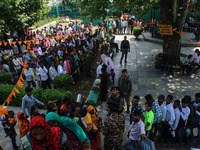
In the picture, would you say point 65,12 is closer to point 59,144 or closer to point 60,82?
point 60,82

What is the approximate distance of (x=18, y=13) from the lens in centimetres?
1416

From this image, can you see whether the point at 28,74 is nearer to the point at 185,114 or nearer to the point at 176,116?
the point at 176,116

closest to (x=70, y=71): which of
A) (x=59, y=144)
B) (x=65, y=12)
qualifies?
(x=59, y=144)

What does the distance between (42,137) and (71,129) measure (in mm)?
690

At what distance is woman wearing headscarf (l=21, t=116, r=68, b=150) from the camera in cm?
248

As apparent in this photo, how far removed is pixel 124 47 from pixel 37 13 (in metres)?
9.60

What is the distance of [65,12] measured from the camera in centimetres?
3456

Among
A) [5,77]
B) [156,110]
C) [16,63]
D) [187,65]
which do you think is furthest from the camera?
[16,63]

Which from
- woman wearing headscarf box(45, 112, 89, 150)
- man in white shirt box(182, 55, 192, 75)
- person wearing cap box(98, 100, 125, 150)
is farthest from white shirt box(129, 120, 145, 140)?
man in white shirt box(182, 55, 192, 75)

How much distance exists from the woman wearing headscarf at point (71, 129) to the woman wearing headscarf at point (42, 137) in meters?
0.35

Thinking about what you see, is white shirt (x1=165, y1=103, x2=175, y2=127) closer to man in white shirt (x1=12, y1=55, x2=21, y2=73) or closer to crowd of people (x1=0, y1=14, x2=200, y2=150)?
crowd of people (x1=0, y1=14, x2=200, y2=150)

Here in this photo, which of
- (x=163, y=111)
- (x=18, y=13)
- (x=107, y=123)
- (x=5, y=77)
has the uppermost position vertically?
(x=18, y=13)

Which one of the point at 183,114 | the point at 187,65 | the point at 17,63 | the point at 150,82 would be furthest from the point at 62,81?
the point at 187,65

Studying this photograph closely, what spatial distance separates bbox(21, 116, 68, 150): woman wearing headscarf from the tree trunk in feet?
29.6
